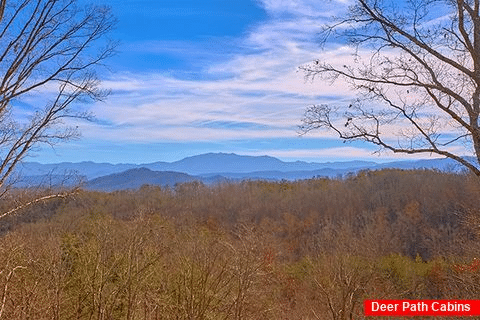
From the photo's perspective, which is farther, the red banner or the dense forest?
the dense forest

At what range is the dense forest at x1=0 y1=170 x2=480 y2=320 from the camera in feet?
30.5

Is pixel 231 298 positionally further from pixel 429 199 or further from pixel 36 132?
pixel 429 199

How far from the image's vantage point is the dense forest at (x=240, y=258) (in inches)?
366

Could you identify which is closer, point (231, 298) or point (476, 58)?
point (476, 58)

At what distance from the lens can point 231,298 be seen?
1016 centimetres

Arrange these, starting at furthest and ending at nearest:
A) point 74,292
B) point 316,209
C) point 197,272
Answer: point 316,209 → point 74,292 → point 197,272

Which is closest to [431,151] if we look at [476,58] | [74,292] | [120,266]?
[476,58]

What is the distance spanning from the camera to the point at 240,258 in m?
9.31

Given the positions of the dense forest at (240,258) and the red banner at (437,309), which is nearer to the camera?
the red banner at (437,309)

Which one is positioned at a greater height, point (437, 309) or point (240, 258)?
point (240, 258)

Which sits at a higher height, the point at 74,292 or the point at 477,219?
the point at 477,219

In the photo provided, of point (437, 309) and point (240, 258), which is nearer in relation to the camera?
point (437, 309)

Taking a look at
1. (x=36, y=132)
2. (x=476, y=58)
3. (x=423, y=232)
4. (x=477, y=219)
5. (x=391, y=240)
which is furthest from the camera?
(x=423, y=232)

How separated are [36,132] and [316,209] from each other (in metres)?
56.4
